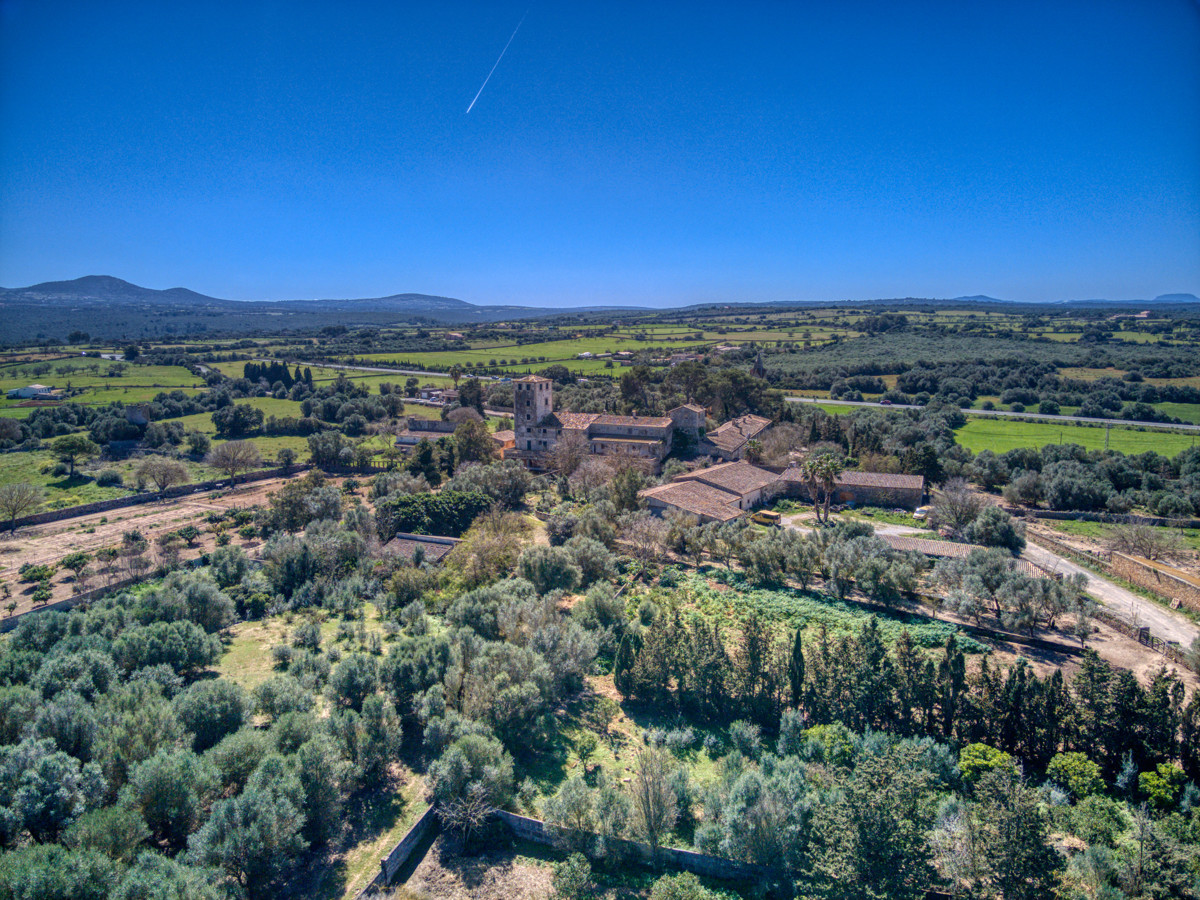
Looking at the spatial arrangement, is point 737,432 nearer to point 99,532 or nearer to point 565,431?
point 565,431

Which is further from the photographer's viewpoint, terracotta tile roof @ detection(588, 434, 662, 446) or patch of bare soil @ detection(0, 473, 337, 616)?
terracotta tile roof @ detection(588, 434, 662, 446)

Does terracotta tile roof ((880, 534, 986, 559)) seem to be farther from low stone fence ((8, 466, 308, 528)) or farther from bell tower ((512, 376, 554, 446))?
low stone fence ((8, 466, 308, 528))

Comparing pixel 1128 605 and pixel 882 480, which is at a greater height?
pixel 882 480

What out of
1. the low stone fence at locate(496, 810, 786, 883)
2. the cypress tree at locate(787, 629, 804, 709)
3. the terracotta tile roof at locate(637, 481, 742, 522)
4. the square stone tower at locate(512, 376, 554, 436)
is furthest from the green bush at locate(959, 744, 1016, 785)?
the square stone tower at locate(512, 376, 554, 436)

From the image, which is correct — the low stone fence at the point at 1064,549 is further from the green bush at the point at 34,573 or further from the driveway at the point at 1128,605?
the green bush at the point at 34,573

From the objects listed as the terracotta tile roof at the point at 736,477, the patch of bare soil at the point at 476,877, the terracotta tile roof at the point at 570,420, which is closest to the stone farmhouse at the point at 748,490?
the terracotta tile roof at the point at 736,477

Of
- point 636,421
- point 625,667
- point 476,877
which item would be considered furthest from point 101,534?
point 636,421
